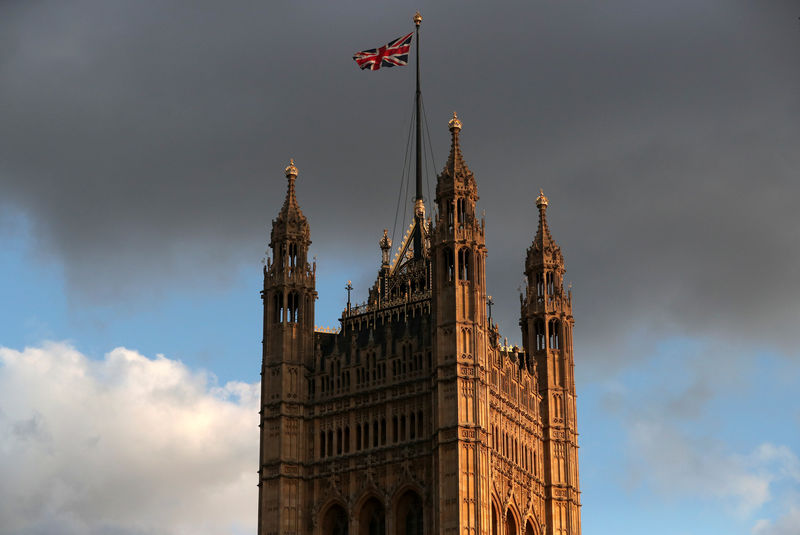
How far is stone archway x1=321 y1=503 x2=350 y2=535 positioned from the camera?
10550 cm

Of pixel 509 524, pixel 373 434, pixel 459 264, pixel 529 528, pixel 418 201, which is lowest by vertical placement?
pixel 509 524

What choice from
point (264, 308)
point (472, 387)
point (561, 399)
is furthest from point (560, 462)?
point (264, 308)

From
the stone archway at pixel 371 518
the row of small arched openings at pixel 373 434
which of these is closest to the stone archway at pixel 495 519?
the row of small arched openings at pixel 373 434

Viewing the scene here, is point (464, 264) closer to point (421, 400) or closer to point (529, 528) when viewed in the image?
point (421, 400)

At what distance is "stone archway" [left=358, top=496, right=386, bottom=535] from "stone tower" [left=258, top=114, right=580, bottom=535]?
71mm

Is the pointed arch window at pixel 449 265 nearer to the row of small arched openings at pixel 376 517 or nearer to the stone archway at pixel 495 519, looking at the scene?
the row of small arched openings at pixel 376 517

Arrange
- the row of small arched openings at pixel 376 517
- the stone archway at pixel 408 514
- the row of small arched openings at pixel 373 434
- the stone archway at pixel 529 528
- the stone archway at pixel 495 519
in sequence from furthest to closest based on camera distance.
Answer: the stone archway at pixel 529 528
the row of small arched openings at pixel 373 434
the stone archway at pixel 495 519
the row of small arched openings at pixel 376 517
the stone archway at pixel 408 514

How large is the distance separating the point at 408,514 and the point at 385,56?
2462cm

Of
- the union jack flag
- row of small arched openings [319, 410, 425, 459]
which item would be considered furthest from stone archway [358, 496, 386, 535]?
the union jack flag

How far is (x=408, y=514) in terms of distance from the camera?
4094 inches

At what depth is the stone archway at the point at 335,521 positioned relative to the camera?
346 ft

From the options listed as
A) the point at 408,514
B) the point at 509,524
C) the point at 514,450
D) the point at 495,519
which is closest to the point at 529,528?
the point at 509,524

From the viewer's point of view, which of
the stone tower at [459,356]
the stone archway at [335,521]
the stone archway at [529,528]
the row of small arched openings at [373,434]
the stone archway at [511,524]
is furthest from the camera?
the stone archway at [529,528]

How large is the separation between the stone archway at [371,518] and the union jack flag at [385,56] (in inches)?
911
